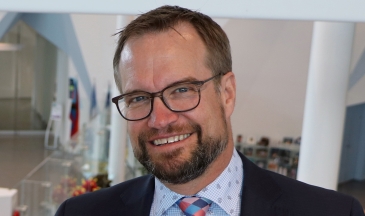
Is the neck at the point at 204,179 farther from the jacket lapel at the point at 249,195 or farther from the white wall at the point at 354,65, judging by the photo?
the white wall at the point at 354,65

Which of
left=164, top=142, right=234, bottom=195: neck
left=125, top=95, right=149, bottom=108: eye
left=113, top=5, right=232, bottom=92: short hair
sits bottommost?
left=164, top=142, right=234, bottom=195: neck

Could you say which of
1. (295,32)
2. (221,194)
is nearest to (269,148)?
(295,32)

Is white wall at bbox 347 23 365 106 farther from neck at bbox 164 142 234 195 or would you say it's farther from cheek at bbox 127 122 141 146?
cheek at bbox 127 122 141 146

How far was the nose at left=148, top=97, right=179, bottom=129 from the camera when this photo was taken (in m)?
1.53

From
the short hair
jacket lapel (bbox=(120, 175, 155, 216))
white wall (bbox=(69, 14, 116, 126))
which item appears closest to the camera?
the short hair

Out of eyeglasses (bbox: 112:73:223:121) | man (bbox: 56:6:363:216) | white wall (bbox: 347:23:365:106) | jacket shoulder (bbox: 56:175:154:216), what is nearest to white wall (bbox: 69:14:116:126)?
white wall (bbox: 347:23:365:106)

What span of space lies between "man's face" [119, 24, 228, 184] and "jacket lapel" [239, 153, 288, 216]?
0.64 feet

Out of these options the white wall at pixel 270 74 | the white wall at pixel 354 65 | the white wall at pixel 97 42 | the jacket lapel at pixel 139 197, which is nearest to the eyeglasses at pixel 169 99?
the jacket lapel at pixel 139 197

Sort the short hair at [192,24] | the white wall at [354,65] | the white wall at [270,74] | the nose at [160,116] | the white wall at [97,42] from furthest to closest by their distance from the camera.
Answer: the white wall at [97,42]
the white wall at [270,74]
the white wall at [354,65]
the short hair at [192,24]
the nose at [160,116]

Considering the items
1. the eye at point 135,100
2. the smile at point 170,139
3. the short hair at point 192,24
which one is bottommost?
the smile at point 170,139

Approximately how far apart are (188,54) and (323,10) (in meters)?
0.41

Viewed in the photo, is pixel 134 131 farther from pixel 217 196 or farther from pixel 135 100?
pixel 217 196

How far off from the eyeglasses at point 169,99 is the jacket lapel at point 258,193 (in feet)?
1.20

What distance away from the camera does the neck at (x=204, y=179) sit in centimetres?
167
